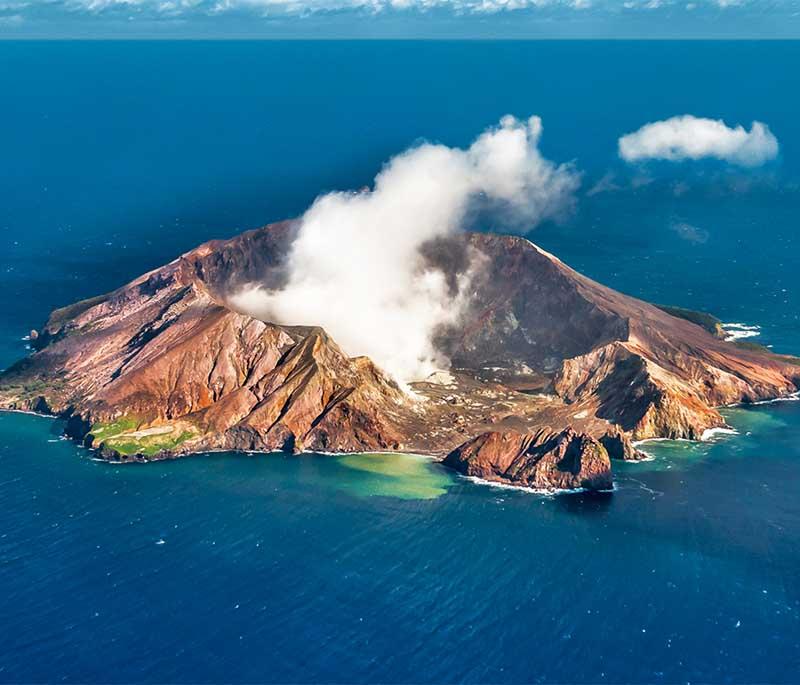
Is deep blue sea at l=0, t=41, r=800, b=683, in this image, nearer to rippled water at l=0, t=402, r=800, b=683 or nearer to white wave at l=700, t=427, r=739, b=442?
rippled water at l=0, t=402, r=800, b=683

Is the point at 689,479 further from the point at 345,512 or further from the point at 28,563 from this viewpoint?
the point at 28,563

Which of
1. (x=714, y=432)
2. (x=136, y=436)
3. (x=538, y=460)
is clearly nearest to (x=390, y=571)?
(x=538, y=460)

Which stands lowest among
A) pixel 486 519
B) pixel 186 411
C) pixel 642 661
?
pixel 642 661

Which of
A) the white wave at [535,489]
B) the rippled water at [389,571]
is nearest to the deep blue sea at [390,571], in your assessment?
the rippled water at [389,571]

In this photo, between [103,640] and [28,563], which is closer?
[103,640]

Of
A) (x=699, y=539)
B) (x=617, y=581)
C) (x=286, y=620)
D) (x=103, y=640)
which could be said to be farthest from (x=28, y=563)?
(x=699, y=539)

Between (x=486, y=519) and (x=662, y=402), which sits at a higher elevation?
(x=662, y=402)

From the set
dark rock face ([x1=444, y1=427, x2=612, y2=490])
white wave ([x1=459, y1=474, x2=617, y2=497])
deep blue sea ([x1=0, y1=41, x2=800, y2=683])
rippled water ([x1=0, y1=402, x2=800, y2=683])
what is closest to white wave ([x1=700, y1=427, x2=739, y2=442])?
rippled water ([x1=0, y1=402, x2=800, y2=683])

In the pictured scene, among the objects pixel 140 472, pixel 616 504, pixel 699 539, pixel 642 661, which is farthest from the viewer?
pixel 140 472
